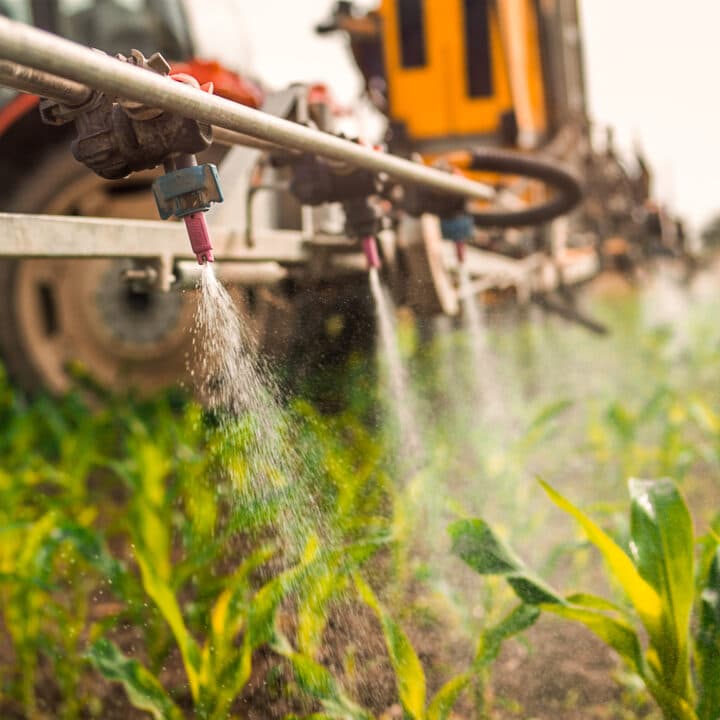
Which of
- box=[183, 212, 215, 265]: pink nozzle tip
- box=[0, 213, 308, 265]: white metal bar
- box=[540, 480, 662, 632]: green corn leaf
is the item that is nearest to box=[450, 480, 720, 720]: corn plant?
box=[540, 480, 662, 632]: green corn leaf

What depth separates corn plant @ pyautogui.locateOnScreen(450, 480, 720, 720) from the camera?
124cm

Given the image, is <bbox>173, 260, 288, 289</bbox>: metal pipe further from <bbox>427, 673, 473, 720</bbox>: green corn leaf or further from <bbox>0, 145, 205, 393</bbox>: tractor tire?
<bbox>0, 145, 205, 393</bbox>: tractor tire

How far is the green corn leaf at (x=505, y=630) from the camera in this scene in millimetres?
1345

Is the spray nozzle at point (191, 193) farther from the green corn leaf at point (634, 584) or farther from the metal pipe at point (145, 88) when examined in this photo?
the green corn leaf at point (634, 584)

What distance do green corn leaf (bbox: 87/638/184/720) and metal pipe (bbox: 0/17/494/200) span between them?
0.86 metres

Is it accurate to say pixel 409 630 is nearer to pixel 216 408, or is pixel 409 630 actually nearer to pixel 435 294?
pixel 216 408

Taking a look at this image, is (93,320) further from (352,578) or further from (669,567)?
(669,567)

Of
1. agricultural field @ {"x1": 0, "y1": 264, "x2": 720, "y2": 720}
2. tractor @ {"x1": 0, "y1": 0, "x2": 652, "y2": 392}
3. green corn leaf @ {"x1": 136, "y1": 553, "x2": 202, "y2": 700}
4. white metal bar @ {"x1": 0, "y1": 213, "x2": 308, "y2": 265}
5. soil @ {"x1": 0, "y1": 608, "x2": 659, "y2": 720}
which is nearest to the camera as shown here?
white metal bar @ {"x1": 0, "y1": 213, "x2": 308, "y2": 265}

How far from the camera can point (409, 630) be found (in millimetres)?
1843

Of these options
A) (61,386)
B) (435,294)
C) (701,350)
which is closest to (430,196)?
(435,294)

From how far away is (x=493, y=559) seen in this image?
1.33 meters

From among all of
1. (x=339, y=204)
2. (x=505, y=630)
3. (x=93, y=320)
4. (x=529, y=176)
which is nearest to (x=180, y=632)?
(x=505, y=630)

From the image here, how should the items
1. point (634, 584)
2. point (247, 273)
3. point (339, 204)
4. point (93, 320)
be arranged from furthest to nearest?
point (93, 320) < point (339, 204) < point (247, 273) < point (634, 584)

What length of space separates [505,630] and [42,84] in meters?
1.01
